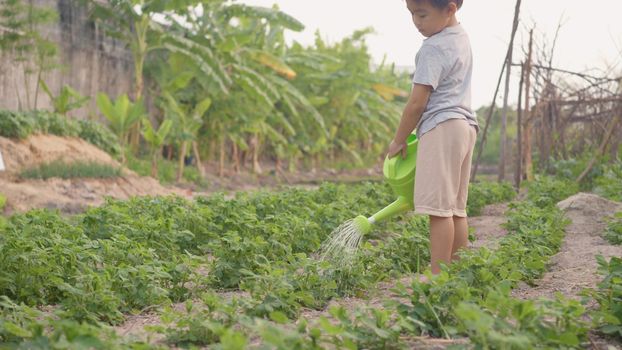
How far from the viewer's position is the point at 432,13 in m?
3.68

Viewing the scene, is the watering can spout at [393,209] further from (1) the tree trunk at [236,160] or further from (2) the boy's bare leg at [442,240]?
(1) the tree trunk at [236,160]

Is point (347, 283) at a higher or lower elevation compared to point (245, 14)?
lower

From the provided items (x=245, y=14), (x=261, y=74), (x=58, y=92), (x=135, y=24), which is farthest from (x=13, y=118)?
(x=261, y=74)

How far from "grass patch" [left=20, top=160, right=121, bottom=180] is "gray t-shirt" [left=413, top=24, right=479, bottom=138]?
665cm

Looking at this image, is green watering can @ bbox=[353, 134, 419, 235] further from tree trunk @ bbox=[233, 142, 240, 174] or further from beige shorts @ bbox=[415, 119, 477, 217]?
tree trunk @ bbox=[233, 142, 240, 174]

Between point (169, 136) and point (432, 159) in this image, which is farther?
point (169, 136)

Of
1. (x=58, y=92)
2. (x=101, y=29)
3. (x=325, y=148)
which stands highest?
(x=101, y=29)

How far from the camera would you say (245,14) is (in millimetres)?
14453

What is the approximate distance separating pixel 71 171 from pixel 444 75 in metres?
7.02

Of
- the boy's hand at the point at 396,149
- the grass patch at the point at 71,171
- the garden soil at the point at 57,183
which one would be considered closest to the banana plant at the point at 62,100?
the garden soil at the point at 57,183

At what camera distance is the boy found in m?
3.64

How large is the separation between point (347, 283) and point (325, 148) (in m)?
16.4

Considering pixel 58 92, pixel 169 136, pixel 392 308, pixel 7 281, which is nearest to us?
pixel 392 308

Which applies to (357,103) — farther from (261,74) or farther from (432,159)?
(432,159)
